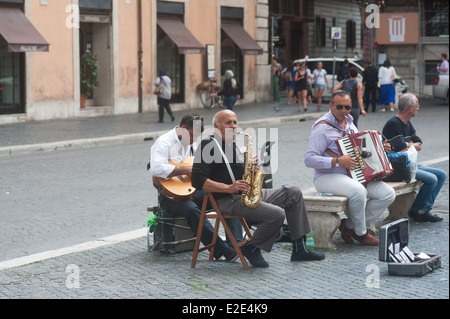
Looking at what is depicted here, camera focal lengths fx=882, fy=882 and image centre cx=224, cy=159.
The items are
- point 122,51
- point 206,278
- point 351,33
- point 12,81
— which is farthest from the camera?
point 351,33

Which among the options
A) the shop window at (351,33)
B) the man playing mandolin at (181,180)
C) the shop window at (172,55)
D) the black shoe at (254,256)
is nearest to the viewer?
the black shoe at (254,256)

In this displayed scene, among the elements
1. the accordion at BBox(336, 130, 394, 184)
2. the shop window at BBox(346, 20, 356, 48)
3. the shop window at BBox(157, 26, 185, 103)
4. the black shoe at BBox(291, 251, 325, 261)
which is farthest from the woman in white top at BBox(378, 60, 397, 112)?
the shop window at BBox(346, 20, 356, 48)

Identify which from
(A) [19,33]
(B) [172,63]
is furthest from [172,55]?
(A) [19,33]

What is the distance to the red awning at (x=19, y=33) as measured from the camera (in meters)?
21.1

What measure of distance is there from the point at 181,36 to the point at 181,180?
20.2m

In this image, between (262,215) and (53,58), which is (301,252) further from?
(53,58)

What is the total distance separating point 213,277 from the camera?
6.68m

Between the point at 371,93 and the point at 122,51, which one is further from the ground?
the point at 122,51

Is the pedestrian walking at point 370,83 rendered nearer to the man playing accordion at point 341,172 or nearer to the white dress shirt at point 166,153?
the man playing accordion at point 341,172

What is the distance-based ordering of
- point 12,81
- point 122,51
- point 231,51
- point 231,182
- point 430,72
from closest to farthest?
1. point 231,182
2. point 12,81
3. point 122,51
4. point 231,51
5. point 430,72

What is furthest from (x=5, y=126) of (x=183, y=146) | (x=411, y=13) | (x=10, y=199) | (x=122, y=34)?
(x=411, y=13)

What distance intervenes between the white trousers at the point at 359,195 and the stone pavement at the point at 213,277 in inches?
10.0

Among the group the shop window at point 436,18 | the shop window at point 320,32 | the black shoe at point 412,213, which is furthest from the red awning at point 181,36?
the shop window at point 320,32

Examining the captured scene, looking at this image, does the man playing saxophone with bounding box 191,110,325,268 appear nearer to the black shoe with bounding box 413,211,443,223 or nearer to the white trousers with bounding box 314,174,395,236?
the white trousers with bounding box 314,174,395,236
